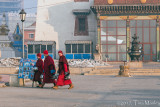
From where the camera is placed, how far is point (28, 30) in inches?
3693

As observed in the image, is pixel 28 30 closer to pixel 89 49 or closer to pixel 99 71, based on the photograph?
pixel 89 49

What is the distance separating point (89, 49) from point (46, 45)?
5615 mm

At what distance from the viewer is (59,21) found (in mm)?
60656

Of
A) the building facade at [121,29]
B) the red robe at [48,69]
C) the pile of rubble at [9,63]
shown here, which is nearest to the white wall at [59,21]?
the building facade at [121,29]

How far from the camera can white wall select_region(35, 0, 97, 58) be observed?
59.6 m

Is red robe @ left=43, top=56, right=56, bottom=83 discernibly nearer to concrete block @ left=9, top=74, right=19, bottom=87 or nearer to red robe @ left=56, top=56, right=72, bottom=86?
red robe @ left=56, top=56, right=72, bottom=86

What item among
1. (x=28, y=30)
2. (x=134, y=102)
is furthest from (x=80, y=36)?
(x=134, y=102)

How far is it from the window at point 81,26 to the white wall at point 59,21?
1.43 feet

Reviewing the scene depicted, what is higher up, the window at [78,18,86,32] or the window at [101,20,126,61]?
the window at [78,18,86,32]

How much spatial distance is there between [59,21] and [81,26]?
3210 millimetres

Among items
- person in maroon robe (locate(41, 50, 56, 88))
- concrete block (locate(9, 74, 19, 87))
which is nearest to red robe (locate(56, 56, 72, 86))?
person in maroon robe (locate(41, 50, 56, 88))

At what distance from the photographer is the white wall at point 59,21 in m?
59.6

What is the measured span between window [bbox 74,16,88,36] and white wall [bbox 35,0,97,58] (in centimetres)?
44

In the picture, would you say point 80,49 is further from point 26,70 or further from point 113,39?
point 26,70
